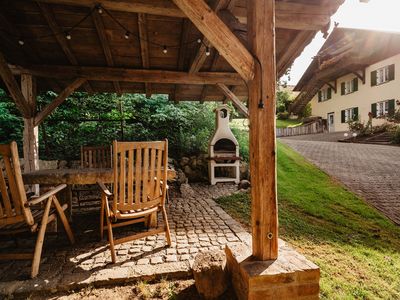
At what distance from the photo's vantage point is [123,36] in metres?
4.25

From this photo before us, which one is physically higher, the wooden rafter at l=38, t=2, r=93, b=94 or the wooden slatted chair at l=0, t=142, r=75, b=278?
the wooden rafter at l=38, t=2, r=93, b=94

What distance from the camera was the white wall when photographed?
14261 mm

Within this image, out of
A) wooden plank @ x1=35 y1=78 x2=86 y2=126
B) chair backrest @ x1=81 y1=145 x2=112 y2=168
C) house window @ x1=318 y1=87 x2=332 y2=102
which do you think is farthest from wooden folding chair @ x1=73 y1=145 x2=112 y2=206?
house window @ x1=318 y1=87 x2=332 y2=102

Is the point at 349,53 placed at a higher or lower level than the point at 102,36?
higher

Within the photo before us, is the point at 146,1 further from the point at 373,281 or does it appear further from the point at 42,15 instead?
the point at 373,281

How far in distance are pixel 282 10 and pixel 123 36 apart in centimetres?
267

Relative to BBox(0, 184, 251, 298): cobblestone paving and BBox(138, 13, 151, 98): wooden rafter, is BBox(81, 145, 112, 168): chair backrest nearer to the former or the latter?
BBox(0, 184, 251, 298): cobblestone paving

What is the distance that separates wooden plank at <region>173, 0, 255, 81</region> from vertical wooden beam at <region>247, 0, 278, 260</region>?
0.11 metres

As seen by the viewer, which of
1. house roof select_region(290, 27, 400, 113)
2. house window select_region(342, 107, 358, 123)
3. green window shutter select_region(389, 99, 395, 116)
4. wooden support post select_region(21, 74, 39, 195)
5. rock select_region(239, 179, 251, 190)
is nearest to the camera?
wooden support post select_region(21, 74, 39, 195)

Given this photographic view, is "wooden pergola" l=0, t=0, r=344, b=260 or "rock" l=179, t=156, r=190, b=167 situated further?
"rock" l=179, t=156, r=190, b=167

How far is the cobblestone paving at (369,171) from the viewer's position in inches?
198

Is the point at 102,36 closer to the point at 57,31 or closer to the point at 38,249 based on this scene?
the point at 57,31

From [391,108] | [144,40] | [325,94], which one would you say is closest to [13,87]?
[144,40]

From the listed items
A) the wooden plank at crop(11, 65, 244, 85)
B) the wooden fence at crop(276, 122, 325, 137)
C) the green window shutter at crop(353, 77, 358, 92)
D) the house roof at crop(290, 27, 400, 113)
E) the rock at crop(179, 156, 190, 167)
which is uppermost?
the house roof at crop(290, 27, 400, 113)
